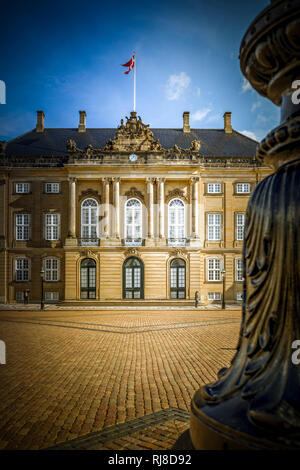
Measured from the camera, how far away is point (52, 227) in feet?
109

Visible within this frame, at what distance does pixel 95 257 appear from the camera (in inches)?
1251

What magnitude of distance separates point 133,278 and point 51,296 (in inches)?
313

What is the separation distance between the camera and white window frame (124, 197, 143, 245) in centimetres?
3212

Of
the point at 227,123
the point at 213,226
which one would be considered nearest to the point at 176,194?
the point at 213,226

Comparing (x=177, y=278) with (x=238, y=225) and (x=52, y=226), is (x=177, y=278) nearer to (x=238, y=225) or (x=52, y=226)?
(x=238, y=225)

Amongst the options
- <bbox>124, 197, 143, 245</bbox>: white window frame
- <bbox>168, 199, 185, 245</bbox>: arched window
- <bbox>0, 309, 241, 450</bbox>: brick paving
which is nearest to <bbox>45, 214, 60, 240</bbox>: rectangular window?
<bbox>124, 197, 143, 245</bbox>: white window frame

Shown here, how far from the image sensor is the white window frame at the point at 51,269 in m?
32.7

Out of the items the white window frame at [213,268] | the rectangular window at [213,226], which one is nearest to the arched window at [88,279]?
the white window frame at [213,268]

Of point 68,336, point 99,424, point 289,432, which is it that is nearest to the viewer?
point 289,432

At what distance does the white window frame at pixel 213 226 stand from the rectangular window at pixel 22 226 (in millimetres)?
17463

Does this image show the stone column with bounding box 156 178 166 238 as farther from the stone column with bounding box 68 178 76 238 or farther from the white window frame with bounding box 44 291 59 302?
the white window frame with bounding box 44 291 59 302

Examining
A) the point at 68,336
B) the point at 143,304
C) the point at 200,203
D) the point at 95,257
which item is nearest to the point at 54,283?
the point at 95,257
